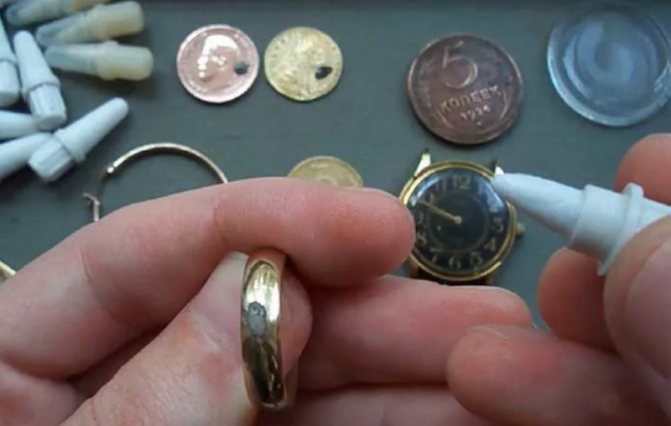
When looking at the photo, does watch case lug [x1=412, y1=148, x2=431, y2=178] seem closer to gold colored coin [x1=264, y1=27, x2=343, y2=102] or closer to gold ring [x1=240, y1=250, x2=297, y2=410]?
gold colored coin [x1=264, y1=27, x2=343, y2=102]

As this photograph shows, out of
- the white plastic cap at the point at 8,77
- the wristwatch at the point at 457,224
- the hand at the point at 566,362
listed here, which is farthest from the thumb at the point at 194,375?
the white plastic cap at the point at 8,77

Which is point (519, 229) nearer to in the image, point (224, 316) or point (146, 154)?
point (146, 154)

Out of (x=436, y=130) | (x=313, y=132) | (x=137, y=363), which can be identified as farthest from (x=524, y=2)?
(x=137, y=363)

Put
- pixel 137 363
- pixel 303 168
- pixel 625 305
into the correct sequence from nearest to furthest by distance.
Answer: pixel 625 305, pixel 137 363, pixel 303 168

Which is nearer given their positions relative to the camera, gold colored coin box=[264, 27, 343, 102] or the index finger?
the index finger

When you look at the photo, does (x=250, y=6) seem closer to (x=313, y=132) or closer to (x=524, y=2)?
(x=313, y=132)

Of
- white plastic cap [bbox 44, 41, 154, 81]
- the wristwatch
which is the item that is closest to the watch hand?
the wristwatch
